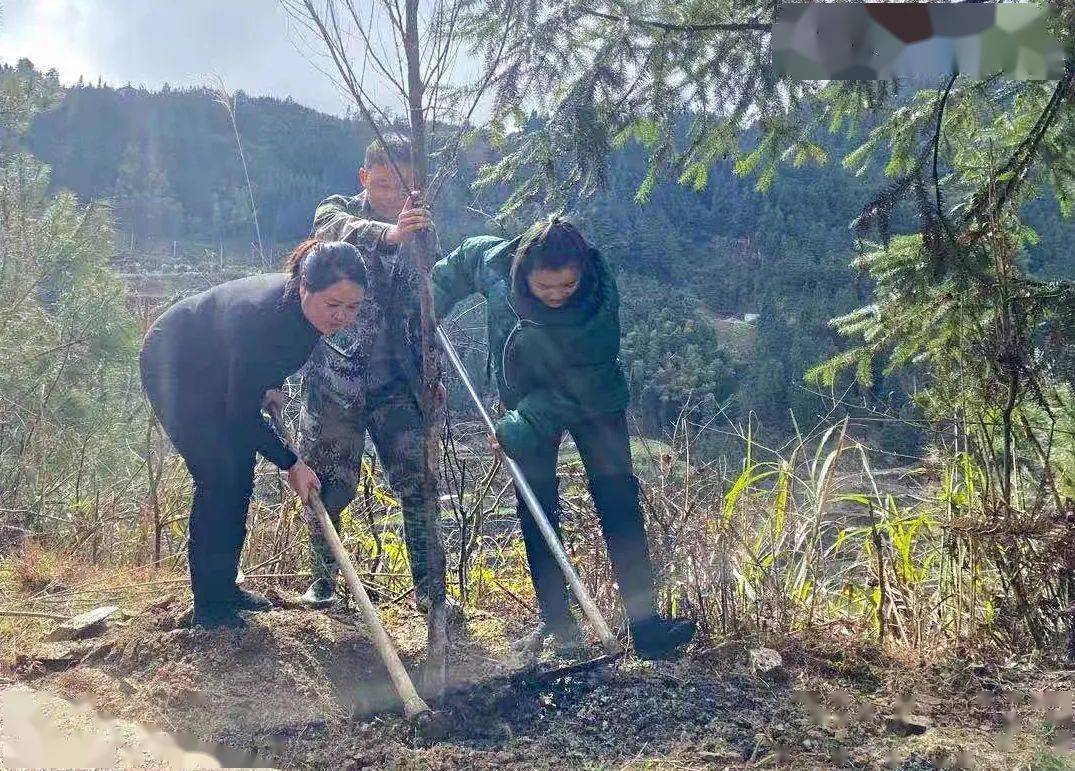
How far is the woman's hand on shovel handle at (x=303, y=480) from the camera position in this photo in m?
2.97

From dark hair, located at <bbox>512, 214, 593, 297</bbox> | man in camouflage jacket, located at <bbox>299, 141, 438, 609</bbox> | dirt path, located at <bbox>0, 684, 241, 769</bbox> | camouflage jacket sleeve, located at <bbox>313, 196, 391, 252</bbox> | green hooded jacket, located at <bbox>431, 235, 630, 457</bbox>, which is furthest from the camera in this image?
man in camouflage jacket, located at <bbox>299, 141, 438, 609</bbox>

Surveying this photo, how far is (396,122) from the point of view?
9.34 ft

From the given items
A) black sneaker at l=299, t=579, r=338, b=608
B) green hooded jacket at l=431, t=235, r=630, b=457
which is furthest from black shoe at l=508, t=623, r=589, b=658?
black sneaker at l=299, t=579, r=338, b=608

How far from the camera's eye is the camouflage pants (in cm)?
322

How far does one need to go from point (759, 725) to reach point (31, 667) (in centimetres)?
252

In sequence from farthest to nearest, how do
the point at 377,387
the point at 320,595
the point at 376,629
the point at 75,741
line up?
1. the point at 320,595
2. the point at 377,387
3. the point at 376,629
4. the point at 75,741

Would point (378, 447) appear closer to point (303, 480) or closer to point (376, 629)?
point (303, 480)

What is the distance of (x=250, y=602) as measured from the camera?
325cm

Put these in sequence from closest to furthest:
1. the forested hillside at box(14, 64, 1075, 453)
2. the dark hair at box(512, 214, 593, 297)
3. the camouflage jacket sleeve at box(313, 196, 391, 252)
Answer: the dark hair at box(512, 214, 593, 297)
the camouflage jacket sleeve at box(313, 196, 391, 252)
the forested hillside at box(14, 64, 1075, 453)

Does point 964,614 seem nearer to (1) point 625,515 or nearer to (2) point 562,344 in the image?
(1) point 625,515

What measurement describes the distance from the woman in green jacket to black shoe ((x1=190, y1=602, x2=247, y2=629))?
1.08 metres

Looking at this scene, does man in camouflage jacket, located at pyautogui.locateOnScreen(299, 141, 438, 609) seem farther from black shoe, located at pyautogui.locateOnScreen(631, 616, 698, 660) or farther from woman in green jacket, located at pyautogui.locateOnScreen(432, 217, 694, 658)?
black shoe, located at pyautogui.locateOnScreen(631, 616, 698, 660)

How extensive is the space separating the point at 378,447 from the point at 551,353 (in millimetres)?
873

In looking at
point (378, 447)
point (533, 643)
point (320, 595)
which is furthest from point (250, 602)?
point (533, 643)
